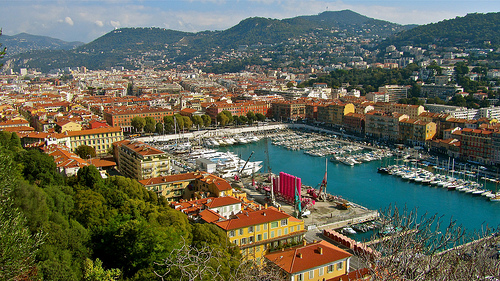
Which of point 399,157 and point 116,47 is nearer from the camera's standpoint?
point 399,157

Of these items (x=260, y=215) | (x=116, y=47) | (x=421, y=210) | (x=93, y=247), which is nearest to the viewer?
(x=93, y=247)

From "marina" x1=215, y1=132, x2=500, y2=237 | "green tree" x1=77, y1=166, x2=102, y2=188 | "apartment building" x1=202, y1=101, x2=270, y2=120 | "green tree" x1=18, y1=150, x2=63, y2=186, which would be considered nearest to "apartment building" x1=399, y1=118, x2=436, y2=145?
"marina" x1=215, y1=132, x2=500, y2=237

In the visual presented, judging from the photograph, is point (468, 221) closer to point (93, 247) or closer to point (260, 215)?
point (260, 215)

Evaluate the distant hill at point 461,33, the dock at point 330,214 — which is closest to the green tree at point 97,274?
the dock at point 330,214

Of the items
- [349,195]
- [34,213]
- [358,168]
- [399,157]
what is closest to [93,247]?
[34,213]

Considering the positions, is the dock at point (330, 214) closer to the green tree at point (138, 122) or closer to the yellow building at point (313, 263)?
the yellow building at point (313, 263)

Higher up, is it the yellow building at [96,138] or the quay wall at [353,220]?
the yellow building at [96,138]

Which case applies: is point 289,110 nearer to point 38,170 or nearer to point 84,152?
point 84,152
